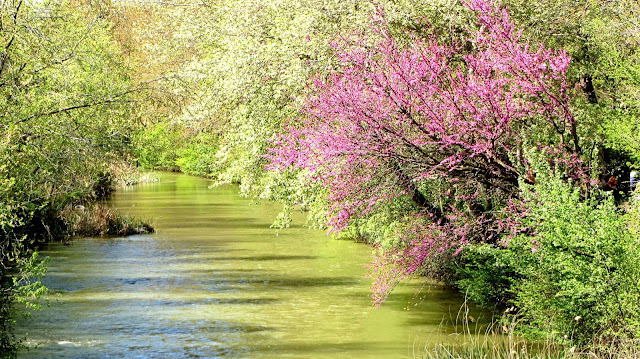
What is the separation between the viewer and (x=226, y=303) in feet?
61.7

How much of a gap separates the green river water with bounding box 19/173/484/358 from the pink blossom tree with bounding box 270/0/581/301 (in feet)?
7.11

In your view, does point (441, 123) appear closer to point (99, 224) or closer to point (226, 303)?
point (226, 303)

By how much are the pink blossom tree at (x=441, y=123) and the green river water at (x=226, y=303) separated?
7.11ft

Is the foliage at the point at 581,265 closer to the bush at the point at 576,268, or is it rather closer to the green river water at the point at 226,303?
the bush at the point at 576,268

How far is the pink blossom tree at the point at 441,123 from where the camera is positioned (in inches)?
539

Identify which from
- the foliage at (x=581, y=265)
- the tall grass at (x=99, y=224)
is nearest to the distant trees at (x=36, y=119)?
the tall grass at (x=99, y=224)

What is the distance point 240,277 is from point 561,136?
1028 cm

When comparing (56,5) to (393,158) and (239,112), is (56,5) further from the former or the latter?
(393,158)

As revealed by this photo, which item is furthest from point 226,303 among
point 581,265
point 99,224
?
point 99,224

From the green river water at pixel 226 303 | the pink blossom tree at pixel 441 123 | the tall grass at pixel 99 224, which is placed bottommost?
the green river water at pixel 226 303

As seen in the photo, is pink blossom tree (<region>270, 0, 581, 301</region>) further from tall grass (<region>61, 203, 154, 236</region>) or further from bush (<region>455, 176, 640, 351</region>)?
tall grass (<region>61, 203, 154, 236</region>)

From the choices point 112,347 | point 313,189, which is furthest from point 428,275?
point 112,347

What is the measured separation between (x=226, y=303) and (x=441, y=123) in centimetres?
741

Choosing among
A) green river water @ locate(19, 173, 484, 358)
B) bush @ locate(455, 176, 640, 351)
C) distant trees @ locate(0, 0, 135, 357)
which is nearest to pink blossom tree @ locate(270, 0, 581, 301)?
bush @ locate(455, 176, 640, 351)
